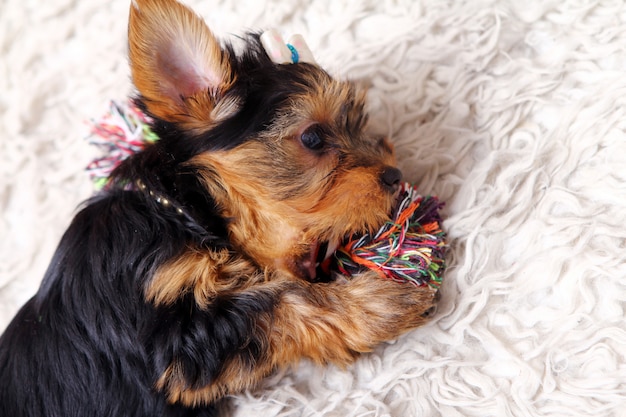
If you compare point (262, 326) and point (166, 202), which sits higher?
point (166, 202)

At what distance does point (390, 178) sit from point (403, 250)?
239 mm

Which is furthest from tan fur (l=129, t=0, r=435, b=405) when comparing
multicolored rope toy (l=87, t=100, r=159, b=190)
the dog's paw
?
multicolored rope toy (l=87, t=100, r=159, b=190)

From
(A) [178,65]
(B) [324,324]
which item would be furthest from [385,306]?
(A) [178,65]

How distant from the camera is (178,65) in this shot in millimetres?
1896

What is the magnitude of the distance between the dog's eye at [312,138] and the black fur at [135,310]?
129 millimetres

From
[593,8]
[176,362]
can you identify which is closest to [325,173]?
[176,362]

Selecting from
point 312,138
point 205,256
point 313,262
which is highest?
point 312,138

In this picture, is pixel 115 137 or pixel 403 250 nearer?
pixel 403 250

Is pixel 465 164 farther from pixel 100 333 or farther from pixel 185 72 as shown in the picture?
pixel 100 333

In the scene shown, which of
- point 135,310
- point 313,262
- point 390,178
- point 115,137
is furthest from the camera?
point 115,137

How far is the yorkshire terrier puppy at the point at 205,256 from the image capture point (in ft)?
5.86

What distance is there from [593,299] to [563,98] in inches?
32.7

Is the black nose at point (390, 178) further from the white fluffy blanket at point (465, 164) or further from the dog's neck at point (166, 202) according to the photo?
the dog's neck at point (166, 202)

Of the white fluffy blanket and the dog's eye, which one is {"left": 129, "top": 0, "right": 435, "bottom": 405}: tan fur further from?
the white fluffy blanket
